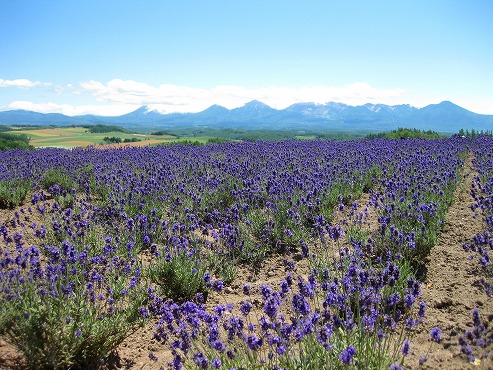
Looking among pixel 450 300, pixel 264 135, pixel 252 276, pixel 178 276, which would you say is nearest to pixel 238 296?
pixel 252 276

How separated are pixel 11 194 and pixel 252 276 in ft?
19.5

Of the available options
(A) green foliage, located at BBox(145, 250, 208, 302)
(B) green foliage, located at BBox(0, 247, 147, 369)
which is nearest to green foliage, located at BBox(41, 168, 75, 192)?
(A) green foliage, located at BBox(145, 250, 208, 302)

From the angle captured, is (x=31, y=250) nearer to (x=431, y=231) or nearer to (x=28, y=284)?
(x=28, y=284)

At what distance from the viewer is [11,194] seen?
24.8 ft

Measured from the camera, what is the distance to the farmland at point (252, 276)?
2598mm

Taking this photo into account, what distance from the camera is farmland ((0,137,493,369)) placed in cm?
260

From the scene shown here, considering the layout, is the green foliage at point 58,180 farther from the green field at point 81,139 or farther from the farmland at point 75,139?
the farmland at point 75,139

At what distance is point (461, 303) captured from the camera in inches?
134

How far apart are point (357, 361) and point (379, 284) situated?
611 mm

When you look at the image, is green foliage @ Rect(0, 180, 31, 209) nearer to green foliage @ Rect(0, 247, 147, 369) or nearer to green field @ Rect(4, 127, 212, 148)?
green foliage @ Rect(0, 247, 147, 369)

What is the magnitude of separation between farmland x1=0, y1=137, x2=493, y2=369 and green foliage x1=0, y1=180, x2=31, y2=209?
0.04 m

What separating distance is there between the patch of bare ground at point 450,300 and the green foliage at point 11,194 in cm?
769

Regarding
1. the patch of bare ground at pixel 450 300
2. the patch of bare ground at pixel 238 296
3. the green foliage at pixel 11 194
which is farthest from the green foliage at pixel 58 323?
the green foliage at pixel 11 194

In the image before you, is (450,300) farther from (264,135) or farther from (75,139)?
(264,135)
